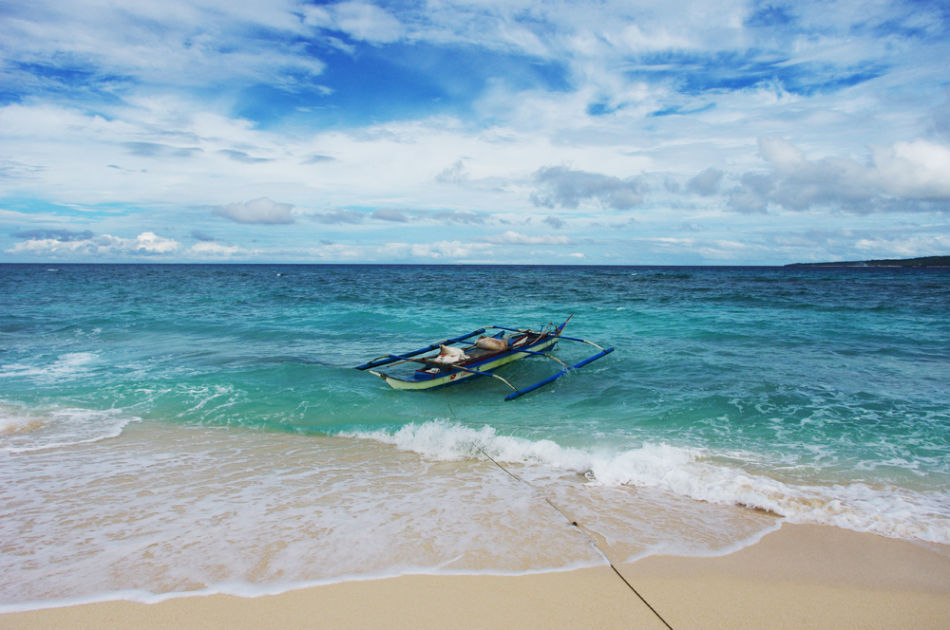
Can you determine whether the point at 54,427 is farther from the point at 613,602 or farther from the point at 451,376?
the point at 613,602

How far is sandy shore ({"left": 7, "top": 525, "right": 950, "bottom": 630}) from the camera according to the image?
3514 millimetres

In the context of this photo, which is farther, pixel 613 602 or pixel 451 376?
pixel 451 376

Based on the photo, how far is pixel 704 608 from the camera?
370 cm

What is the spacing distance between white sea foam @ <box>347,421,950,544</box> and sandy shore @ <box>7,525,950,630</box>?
30.1 inches

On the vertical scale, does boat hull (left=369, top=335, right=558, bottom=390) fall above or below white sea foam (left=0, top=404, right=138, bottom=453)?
above

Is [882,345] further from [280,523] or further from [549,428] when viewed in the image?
[280,523]

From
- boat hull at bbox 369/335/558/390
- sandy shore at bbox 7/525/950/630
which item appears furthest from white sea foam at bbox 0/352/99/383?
sandy shore at bbox 7/525/950/630

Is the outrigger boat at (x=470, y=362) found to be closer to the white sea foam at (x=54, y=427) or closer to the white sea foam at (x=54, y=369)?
the white sea foam at (x=54, y=427)

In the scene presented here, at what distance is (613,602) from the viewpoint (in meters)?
3.75

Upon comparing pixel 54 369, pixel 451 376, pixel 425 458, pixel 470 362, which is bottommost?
pixel 425 458

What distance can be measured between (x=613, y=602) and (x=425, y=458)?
3.83 m

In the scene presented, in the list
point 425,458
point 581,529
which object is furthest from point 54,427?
point 581,529

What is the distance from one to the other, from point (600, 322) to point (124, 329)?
19232 mm

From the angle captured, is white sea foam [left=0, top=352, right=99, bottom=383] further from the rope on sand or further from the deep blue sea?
the rope on sand
